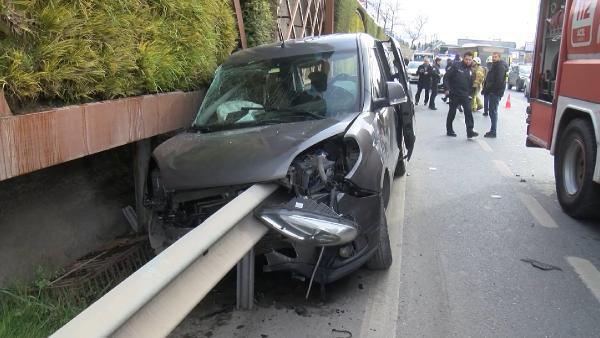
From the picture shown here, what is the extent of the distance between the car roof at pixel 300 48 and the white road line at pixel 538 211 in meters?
2.76

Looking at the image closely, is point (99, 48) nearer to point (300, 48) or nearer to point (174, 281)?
point (300, 48)

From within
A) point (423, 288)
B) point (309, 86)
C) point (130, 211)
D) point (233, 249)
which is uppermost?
point (309, 86)

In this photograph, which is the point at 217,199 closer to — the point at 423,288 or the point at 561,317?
the point at 423,288

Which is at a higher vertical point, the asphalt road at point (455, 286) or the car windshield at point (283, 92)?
the car windshield at point (283, 92)

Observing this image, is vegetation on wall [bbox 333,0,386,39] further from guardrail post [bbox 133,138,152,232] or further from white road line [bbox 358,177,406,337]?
white road line [bbox 358,177,406,337]

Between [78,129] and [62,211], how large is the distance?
40.2 inches

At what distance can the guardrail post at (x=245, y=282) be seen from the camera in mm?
3654

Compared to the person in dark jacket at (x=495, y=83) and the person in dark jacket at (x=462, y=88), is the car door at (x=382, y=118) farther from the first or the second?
the person in dark jacket at (x=495, y=83)

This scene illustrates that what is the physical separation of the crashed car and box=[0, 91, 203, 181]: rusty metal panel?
46 cm

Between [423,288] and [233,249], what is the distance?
185 cm

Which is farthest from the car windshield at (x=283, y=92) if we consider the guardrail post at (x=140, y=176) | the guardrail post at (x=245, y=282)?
the guardrail post at (x=245, y=282)

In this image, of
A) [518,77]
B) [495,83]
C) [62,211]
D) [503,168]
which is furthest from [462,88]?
[518,77]

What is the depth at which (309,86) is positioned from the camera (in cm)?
478

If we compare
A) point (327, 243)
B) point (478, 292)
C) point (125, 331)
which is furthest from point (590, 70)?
point (125, 331)
